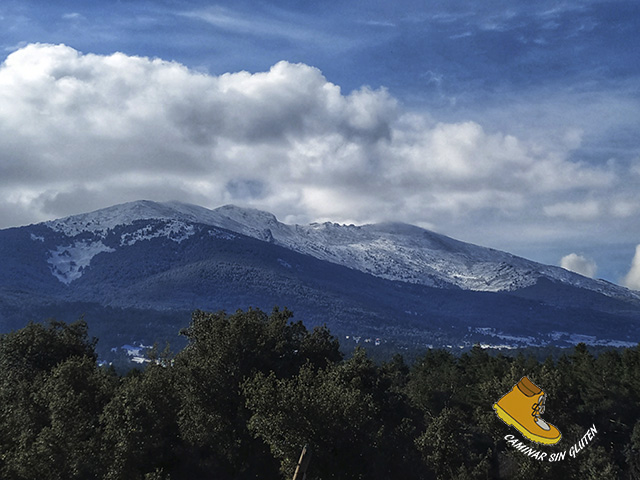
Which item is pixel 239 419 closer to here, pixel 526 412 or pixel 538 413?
pixel 526 412

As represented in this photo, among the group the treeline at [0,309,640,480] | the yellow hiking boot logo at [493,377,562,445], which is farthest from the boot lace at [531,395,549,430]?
the treeline at [0,309,640,480]

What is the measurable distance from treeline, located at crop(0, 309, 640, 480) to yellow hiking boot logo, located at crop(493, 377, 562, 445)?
1116 cm

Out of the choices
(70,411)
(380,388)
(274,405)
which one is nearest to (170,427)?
(70,411)

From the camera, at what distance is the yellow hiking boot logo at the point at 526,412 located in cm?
4231

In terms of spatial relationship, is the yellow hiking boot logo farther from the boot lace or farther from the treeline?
the treeline

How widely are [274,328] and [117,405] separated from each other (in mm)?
19073

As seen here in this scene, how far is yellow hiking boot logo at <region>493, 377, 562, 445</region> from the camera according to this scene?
42312mm

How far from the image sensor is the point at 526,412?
146ft

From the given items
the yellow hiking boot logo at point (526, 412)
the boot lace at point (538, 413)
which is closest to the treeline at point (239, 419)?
the yellow hiking boot logo at point (526, 412)

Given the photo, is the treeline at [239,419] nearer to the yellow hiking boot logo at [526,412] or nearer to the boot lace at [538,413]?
the yellow hiking boot logo at [526,412]

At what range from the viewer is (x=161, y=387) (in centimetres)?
6988

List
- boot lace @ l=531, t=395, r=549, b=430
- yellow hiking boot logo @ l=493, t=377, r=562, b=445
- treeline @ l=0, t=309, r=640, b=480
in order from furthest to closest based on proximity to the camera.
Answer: treeline @ l=0, t=309, r=640, b=480, boot lace @ l=531, t=395, r=549, b=430, yellow hiking boot logo @ l=493, t=377, r=562, b=445

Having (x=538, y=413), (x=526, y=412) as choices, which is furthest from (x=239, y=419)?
(x=538, y=413)

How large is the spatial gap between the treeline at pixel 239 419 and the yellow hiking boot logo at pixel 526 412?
1116 centimetres
